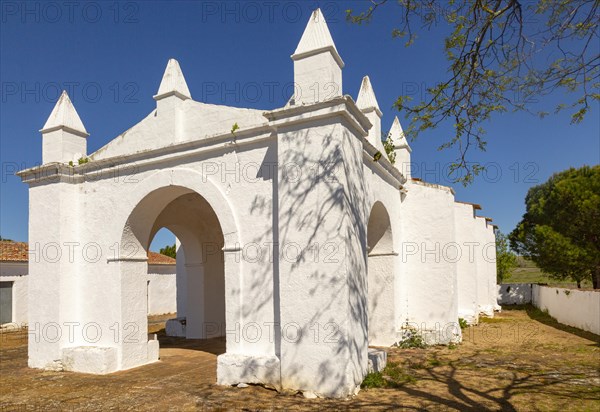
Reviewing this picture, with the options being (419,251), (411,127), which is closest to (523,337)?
(419,251)

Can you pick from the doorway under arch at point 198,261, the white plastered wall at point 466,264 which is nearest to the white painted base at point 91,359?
the doorway under arch at point 198,261

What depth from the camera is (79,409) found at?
5.94 m

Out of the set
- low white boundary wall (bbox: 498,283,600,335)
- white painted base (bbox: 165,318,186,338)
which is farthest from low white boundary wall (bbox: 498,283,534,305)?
white painted base (bbox: 165,318,186,338)

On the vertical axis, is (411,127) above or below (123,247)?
above

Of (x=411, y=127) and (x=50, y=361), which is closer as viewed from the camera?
(x=411, y=127)

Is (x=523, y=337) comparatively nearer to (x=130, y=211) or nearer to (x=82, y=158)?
(x=130, y=211)

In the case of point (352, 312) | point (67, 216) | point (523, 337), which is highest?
point (67, 216)

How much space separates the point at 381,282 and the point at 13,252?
16053 millimetres

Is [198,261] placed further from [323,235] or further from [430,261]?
[323,235]

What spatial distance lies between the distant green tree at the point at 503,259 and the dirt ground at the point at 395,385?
1801 cm

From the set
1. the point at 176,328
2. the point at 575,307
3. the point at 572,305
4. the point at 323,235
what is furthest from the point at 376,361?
the point at 572,305

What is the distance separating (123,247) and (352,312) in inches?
183

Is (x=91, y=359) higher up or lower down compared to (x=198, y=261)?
lower down

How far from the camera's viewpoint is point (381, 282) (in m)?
10.0
